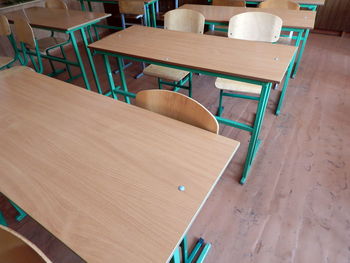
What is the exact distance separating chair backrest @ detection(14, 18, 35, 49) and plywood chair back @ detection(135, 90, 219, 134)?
67.9 inches

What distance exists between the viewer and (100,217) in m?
0.70

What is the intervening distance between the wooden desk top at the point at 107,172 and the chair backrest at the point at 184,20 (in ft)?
4.59

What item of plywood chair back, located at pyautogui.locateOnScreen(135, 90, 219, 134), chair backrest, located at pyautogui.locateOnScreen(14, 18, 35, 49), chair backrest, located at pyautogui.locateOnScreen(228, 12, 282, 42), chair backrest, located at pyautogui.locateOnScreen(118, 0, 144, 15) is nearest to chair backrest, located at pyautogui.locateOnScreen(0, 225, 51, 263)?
plywood chair back, located at pyautogui.locateOnScreen(135, 90, 219, 134)

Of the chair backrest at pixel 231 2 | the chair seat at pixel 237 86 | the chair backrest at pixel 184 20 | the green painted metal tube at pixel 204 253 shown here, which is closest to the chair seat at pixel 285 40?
the chair backrest at pixel 231 2

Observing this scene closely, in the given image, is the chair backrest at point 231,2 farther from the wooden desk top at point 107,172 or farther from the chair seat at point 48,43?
the wooden desk top at point 107,172

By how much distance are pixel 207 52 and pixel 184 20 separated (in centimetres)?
87

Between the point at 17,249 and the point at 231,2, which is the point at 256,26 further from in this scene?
the point at 17,249

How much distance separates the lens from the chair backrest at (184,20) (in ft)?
7.26

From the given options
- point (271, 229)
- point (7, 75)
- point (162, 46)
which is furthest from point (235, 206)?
point (7, 75)

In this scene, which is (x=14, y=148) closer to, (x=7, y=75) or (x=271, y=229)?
(x=7, y=75)

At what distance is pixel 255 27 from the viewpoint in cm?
205

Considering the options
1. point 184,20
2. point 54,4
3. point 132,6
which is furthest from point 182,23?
point 54,4

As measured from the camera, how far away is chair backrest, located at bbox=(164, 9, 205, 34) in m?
2.21

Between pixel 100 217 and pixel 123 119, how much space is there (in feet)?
1.60
